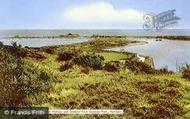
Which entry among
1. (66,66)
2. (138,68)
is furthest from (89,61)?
(138,68)

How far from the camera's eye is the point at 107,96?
18.2 m

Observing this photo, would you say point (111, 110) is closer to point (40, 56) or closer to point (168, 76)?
point (168, 76)

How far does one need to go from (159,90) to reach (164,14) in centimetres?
1442

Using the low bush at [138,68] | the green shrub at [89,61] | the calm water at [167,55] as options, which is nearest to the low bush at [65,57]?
the green shrub at [89,61]

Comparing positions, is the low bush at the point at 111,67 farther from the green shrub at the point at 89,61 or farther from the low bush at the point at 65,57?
the low bush at the point at 65,57

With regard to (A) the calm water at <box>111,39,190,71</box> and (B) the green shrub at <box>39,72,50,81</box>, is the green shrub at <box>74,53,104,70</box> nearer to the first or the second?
(B) the green shrub at <box>39,72,50,81</box>

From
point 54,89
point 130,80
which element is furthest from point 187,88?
point 54,89

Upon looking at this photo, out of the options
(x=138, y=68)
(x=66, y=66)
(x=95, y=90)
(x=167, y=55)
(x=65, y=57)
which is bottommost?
(x=167, y=55)

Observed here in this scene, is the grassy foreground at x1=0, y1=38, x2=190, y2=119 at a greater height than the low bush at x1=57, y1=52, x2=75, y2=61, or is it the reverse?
the low bush at x1=57, y1=52, x2=75, y2=61

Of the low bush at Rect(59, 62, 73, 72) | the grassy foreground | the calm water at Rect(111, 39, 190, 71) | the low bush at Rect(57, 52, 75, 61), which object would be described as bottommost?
the calm water at Rect(111, 39, 190, 71)

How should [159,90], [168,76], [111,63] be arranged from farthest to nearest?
[111,63], [168,76], [159,90]

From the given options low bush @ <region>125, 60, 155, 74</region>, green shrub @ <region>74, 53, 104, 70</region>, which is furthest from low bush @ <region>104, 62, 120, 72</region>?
low bush @ <region>125, 60, 155, 74</region>

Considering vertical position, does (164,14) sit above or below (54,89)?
above

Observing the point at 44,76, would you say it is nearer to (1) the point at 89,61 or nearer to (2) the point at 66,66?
(2) the point at 66,66
